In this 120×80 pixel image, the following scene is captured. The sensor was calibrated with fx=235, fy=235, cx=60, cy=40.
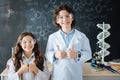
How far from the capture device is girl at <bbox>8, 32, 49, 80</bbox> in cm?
207

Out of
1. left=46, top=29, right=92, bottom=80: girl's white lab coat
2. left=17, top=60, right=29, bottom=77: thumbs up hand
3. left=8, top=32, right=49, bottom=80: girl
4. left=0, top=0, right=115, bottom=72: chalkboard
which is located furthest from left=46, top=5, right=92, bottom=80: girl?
left=0, top=0, right=115, bottom=72: chalkboard

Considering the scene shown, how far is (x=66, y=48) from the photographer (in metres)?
2.12

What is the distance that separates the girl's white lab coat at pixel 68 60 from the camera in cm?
209

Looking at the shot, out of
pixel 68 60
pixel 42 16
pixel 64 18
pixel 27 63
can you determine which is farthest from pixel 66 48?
pixel 42 16

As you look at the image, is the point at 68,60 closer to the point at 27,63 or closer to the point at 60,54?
the point at 60,54

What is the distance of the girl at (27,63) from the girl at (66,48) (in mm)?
101

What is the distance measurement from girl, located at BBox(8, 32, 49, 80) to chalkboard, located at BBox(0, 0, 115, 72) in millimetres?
1242

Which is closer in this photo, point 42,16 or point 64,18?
point 64,18

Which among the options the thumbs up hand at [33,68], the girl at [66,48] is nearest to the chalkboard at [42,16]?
the girl at [66,48]

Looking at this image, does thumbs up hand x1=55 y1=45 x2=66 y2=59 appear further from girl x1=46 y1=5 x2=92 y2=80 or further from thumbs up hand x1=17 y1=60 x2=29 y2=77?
thumbs up hand x1=17 y1=60 x2=29 y2=77

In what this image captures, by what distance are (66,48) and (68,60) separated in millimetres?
109

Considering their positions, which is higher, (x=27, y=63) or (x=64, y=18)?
(x=64, y=18)

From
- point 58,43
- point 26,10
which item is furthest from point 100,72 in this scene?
point 26,10

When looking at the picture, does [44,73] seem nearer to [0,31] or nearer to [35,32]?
[35,32]
